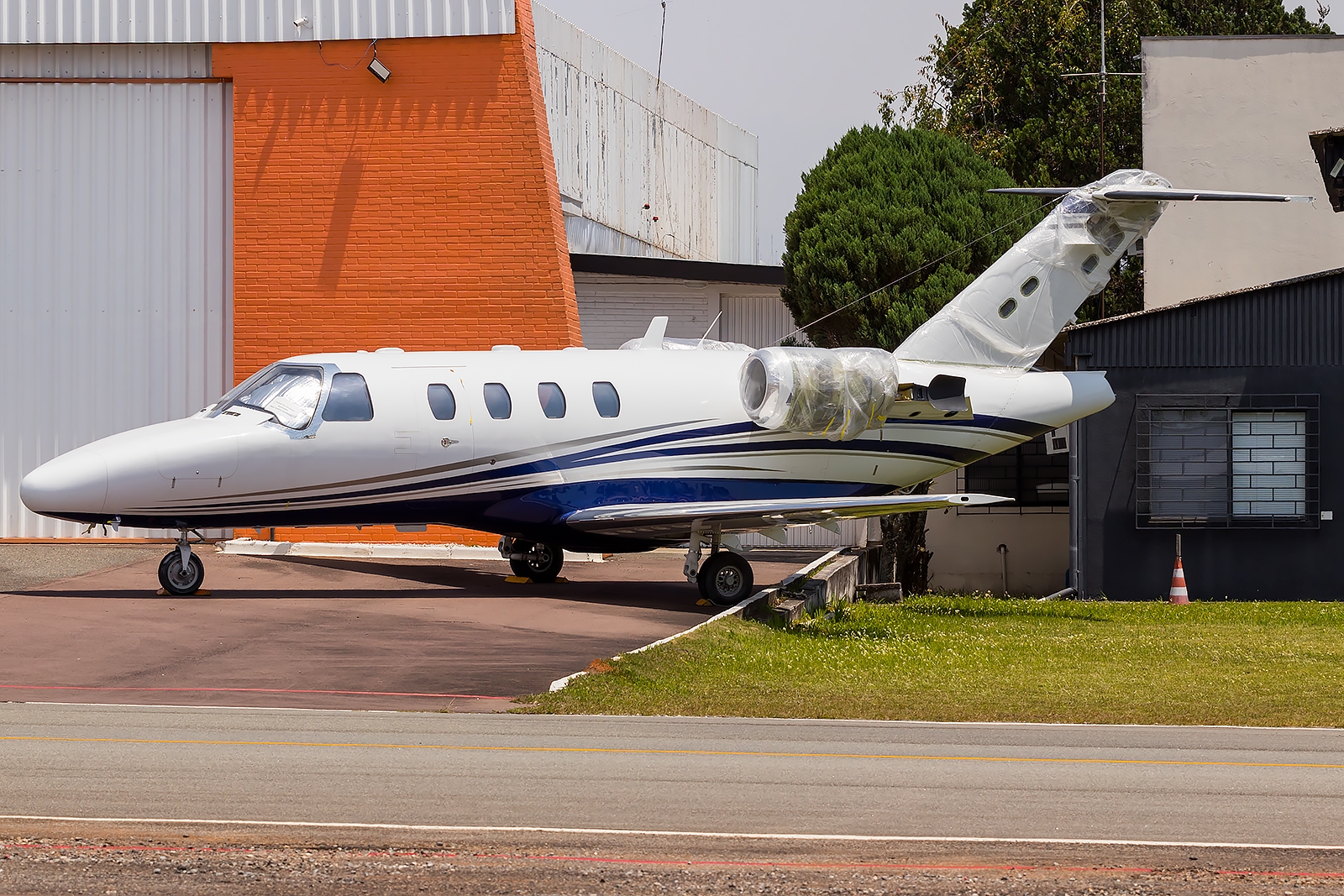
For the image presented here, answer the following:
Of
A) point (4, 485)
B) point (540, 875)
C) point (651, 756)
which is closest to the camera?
point (540, 875)

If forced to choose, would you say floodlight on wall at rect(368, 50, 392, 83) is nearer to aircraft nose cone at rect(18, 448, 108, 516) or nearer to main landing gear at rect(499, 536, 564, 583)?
main landing gear at rect(499, 536, 564, 583)

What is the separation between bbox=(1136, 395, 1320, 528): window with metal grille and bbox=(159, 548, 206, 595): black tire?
1353 centimetres

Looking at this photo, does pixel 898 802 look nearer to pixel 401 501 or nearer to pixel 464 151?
pixel 401 501

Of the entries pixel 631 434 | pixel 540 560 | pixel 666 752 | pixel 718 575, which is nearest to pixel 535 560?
pixel 540 560

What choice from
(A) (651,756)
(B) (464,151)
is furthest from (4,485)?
(A) (651,756)

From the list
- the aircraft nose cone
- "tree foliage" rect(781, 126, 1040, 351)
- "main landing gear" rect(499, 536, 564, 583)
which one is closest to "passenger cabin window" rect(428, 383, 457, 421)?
"main landing gear" rect(499, 536, 564, 583)

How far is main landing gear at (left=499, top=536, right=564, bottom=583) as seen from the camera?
68.5ft

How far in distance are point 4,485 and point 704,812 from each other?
19529mm

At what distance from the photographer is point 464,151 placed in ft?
79.9

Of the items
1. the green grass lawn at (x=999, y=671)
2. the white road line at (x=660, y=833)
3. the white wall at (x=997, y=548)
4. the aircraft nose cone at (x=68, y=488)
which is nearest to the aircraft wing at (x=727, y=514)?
the green grass lawn at (x=999, y=671)

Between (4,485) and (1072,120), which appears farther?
(1072,120)

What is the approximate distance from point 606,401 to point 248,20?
384 inches

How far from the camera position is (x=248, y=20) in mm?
24156

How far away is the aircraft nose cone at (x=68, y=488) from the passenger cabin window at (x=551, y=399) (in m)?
5.15
